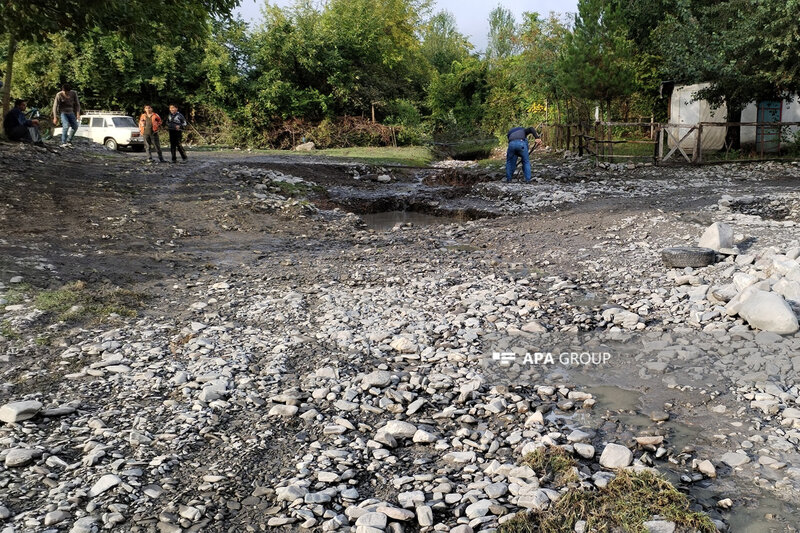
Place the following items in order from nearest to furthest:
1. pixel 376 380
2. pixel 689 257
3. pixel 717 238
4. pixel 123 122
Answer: pixel 376 380
pixel 689 257
pixel 717 238
pixel 123 122

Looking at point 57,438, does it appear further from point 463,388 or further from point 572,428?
point 572,428

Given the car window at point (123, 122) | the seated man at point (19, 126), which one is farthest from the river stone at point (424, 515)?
the car window at point (123, 122)

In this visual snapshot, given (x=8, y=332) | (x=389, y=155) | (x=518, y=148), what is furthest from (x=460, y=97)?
(x=8, y=332)

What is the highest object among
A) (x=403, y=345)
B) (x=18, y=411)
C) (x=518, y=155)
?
(x=518, y=155)

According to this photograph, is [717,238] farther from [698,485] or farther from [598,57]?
[598,57]

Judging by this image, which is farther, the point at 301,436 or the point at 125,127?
the point at 125,127

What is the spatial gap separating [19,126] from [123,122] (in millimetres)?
10041

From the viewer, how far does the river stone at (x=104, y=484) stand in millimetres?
3145

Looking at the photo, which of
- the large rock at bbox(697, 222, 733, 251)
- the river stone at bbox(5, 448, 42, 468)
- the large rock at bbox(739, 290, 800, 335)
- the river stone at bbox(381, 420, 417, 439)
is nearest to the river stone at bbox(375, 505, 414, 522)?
→ the river stone at bbox(381, 420, 417, 439)

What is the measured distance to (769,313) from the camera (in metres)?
5.10

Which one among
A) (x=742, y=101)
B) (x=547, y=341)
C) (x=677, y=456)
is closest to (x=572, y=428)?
(x=677, y=456)

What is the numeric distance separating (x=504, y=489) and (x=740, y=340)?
299 cm

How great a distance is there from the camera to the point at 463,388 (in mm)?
4406

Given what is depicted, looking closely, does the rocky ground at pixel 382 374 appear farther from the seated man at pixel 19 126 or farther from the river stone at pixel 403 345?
the seated man at pixel 19 126
